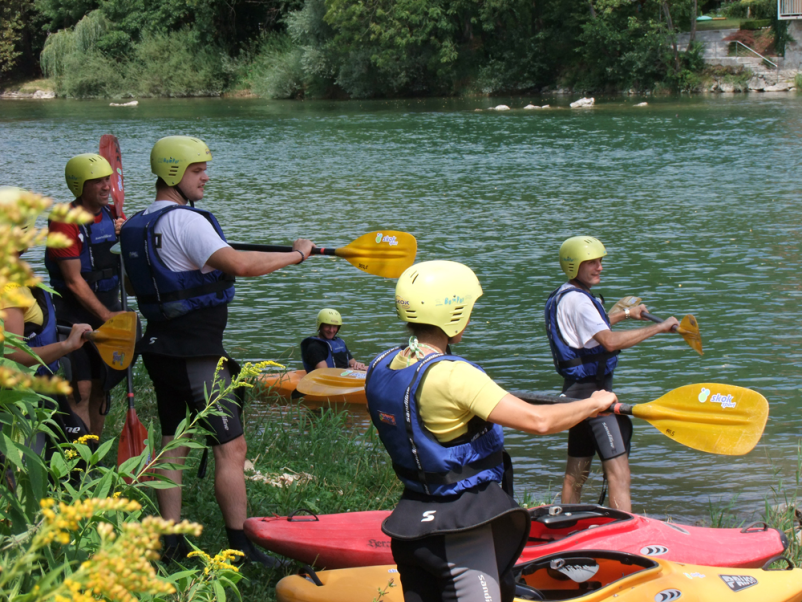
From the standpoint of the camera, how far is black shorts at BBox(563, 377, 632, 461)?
15.1 feet

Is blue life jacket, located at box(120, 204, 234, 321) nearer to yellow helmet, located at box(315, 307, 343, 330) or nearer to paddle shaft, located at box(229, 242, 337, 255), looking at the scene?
paddle shaft, located at box(229, 242, 337, 255)

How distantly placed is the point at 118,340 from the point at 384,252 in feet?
5.16

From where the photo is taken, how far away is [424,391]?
250cm

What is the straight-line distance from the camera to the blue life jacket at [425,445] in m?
2.53

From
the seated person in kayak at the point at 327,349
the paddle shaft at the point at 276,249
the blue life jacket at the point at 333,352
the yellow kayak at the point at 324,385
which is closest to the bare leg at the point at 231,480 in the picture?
the paddle shaft at the point at 276,249

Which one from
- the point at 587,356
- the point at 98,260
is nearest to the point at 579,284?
the point at 587,356

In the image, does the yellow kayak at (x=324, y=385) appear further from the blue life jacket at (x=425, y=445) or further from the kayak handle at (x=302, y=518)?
the blue life jacket at (x=425, y=445)

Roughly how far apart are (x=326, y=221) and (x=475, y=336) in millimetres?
6269

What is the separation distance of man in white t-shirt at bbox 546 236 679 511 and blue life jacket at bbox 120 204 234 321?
6.44 feet

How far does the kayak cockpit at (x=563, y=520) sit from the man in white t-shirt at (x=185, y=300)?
4.38ft

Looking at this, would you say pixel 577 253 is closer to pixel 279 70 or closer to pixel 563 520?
pixel 563 520

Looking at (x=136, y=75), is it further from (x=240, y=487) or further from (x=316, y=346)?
(x=240, y=487)

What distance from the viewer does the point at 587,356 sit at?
4754 mm

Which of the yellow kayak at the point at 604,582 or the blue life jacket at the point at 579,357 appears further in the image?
the blue life jacket at the point at 579,357
